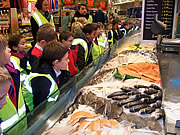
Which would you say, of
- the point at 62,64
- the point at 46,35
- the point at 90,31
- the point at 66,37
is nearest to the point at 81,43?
the point at 66,37

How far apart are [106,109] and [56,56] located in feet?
2.52

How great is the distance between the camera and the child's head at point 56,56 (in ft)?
7.00

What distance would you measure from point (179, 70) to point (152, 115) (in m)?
1.54

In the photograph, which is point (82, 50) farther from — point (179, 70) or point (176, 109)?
point (176, 109)

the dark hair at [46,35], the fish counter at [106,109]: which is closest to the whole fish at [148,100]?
the fish counter at [106,109]

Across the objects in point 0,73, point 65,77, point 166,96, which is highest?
point 0,73

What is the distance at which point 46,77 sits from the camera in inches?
76.5

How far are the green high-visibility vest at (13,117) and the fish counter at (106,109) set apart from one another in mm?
93

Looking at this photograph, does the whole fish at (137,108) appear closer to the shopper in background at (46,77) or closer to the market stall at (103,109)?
the market stall at (103,109)

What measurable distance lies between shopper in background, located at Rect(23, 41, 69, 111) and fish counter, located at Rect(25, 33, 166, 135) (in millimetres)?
197

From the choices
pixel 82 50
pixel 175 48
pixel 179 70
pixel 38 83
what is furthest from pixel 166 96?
pixel 175 48

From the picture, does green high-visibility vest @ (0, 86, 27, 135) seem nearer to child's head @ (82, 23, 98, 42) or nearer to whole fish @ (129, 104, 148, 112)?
whole fish @ (129, 104, 148, 112)

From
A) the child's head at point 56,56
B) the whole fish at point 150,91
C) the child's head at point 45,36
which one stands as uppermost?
the child's head at point 45,36

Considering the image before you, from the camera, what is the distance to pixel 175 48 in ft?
12.8
